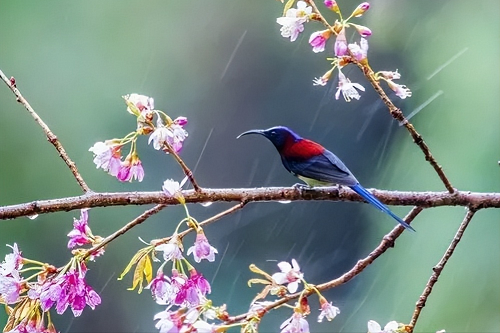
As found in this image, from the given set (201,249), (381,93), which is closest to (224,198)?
(201,249)

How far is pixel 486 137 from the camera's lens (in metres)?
2.07

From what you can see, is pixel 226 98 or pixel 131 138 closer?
pixel 131 138

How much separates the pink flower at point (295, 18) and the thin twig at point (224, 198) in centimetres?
14

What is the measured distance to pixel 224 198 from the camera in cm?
56

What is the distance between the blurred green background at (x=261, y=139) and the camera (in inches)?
82.6

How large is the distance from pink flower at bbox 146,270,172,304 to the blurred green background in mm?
1433

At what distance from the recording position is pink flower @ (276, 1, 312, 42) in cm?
56

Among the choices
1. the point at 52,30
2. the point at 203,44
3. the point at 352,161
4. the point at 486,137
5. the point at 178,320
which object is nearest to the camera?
the point at 178,320

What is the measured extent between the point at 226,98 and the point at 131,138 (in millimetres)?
2069

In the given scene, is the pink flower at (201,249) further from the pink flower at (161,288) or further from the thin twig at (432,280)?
the thin twig at (432,280)

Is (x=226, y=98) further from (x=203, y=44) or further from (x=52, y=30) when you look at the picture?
(x=52, y=30)

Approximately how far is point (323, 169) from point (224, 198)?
0.13m

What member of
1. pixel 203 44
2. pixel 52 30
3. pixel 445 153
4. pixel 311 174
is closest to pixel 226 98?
pixel 203 44

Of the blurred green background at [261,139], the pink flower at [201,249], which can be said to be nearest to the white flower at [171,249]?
the pink flower at [201,249]
